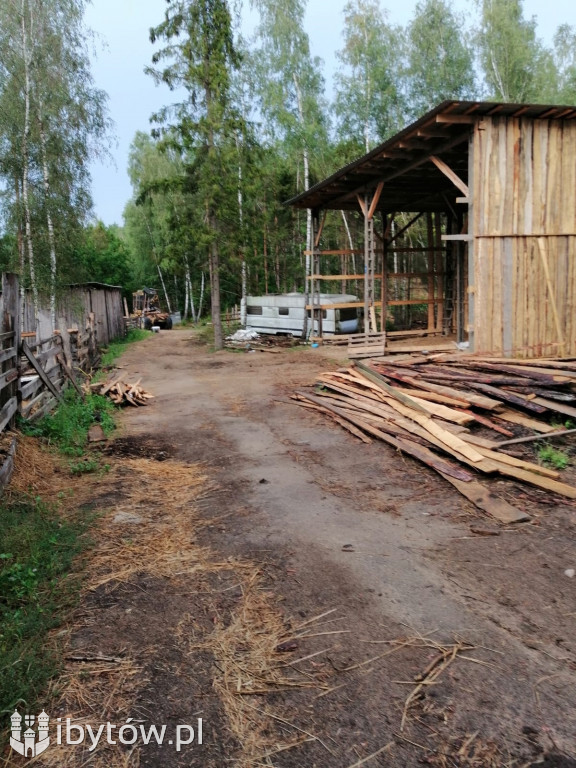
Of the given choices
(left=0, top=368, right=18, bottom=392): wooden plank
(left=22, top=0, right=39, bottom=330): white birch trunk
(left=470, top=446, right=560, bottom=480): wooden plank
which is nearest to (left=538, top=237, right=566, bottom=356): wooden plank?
(left=470, top=446, right=560, bottom=480): wooden plank

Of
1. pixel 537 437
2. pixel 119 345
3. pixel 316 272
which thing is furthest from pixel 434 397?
pixel 119 345

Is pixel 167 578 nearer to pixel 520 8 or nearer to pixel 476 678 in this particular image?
pixel 476 678

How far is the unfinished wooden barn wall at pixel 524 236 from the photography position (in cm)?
1084

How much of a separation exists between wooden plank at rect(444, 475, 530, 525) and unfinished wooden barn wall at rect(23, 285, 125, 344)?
13.9 meters

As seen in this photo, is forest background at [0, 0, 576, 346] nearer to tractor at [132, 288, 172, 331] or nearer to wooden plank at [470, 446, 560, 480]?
tractor at [132, 288, 172, 331]

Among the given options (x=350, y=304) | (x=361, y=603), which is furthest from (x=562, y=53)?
(x=361, y=603)

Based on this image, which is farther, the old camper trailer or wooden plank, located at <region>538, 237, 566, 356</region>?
the old camper trailer

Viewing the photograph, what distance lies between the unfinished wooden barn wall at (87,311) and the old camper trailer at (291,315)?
684cm

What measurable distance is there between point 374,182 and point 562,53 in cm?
2862

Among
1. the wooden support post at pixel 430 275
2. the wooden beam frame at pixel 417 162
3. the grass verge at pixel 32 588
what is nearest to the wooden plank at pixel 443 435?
the grass verge at pixel 32 588

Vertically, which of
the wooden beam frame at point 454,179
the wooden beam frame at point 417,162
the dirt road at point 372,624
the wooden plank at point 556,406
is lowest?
the dirt road at point 372,624

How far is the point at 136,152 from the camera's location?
4962 centimetres

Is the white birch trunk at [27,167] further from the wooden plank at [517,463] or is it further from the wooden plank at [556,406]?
the wooden plank at [517,463]

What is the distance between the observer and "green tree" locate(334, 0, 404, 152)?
31109 millimetres
